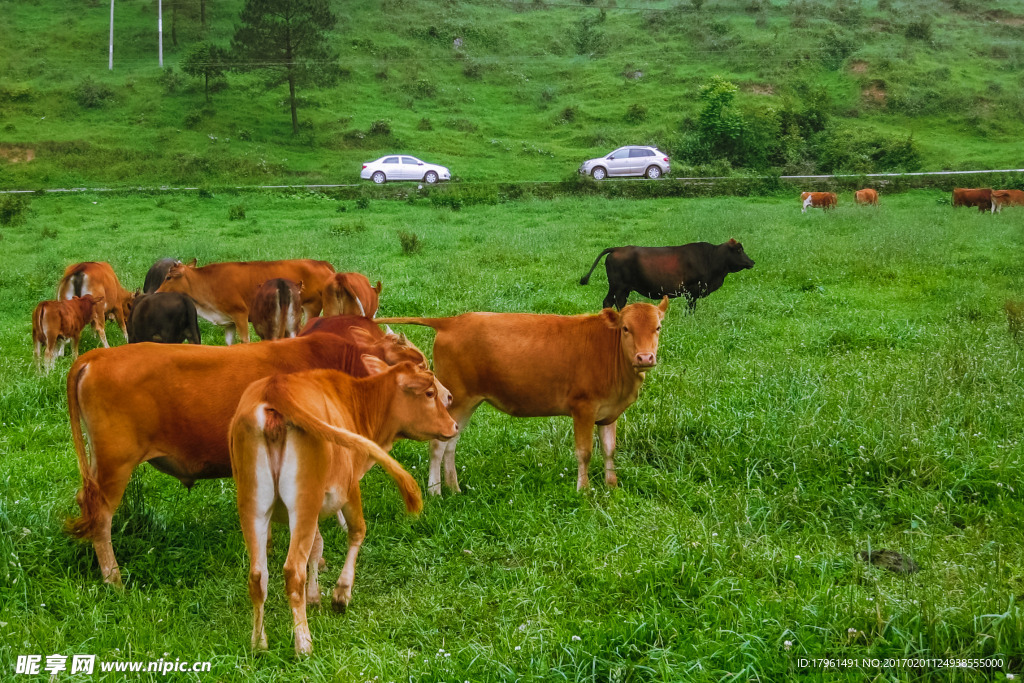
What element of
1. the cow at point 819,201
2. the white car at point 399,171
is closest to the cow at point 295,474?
the cow at point 819,201

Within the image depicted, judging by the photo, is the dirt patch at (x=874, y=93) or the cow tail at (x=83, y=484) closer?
the cow tail at (x=83, y=484)

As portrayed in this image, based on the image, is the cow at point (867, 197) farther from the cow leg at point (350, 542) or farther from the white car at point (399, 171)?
the cow leg at point (350, 542)

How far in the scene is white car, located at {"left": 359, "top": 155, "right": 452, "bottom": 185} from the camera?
33188mm

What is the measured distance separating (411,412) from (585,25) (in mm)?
54611

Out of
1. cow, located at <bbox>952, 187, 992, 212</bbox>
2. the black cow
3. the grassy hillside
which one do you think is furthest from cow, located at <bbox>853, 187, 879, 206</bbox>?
the black cow

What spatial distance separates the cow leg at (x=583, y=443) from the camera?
19.7 ft

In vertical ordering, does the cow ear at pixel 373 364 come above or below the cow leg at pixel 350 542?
above

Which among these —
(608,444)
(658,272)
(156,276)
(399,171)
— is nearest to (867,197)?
(658,272)

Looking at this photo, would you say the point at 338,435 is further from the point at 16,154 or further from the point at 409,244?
the point at 16,154

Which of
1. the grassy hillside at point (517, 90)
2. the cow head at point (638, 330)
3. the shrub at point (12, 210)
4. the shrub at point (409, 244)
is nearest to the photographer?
the cow head at point (638, 330)

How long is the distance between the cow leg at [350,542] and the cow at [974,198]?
996 inches

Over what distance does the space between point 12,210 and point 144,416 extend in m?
21.3

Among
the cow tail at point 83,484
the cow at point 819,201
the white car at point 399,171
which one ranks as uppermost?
the white car at point 399,171

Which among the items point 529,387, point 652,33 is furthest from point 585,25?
point 529,387
